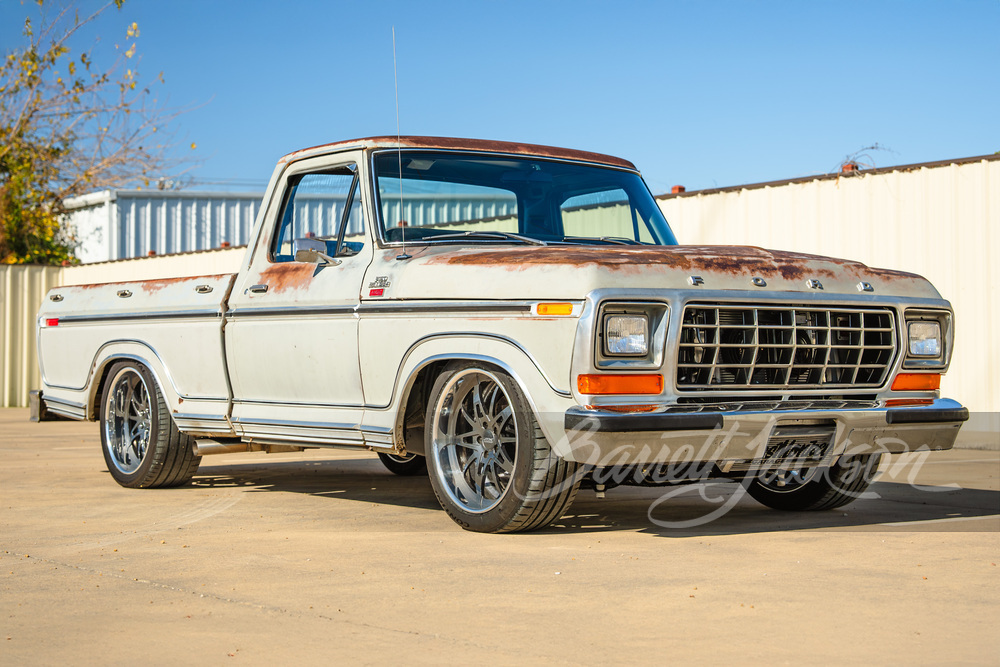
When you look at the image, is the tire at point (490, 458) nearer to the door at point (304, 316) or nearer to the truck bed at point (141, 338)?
the door at point (304, 316)

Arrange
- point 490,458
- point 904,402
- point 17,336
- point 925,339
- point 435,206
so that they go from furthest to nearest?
point 17,336 < point 435,206 < point 925,339 < point 904,402 < point 490,458

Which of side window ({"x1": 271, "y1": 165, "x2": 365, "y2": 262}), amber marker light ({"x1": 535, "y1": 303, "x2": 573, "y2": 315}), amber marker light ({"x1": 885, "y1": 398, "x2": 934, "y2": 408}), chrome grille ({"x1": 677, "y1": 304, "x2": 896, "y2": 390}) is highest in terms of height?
side window ({"x1": 271, "y1": 165, "x2": 365, "y2": 262})

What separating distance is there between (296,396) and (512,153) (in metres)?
1.85

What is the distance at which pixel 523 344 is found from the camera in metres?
5.40

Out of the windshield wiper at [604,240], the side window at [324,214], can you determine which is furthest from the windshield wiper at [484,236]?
the side window at [324,214]

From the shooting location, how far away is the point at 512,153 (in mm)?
7016

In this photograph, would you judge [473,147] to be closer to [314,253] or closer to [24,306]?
[314,253]

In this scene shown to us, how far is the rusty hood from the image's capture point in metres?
5.27

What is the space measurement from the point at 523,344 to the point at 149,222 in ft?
86.2

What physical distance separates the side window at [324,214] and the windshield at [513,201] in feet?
0.66

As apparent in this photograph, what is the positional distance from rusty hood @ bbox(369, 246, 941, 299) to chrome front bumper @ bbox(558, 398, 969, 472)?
540 mm

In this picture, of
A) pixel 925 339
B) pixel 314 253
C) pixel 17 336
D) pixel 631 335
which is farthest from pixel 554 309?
pixel 17 336

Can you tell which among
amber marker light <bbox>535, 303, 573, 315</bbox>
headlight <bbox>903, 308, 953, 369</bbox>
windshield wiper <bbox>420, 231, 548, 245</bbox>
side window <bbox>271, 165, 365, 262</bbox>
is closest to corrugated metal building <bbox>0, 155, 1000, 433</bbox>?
headlight <bbox>903, 308, 953, 369</bbox>

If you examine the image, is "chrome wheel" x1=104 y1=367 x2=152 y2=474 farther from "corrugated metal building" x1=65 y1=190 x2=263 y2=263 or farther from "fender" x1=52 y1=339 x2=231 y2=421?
"corrugated metal building" x1=65 y1=190 x2=263 y2=263
